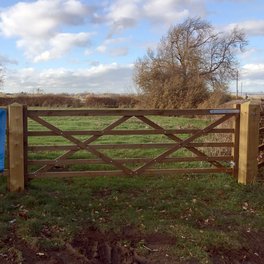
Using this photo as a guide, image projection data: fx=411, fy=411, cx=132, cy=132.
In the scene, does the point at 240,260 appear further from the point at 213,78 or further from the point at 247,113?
the point at 213,78

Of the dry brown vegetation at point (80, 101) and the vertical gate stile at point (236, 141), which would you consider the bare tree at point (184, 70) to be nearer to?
the dry brown vegetation at point (80, 101)

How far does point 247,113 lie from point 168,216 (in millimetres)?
2908

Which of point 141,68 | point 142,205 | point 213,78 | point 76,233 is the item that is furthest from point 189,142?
point 213,78

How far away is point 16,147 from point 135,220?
2655mm

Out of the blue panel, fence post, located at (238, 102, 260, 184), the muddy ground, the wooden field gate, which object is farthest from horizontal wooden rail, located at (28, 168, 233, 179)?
the muddy ground

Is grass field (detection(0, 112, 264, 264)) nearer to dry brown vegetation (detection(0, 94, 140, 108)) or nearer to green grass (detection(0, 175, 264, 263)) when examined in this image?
green grass (detection(0, 175, 264, 263))

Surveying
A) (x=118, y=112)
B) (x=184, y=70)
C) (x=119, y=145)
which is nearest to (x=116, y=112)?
(x=118, y=112)

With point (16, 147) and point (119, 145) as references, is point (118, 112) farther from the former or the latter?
point (16, 147)

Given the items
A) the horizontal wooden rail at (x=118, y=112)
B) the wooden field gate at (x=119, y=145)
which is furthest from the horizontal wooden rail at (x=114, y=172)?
the horizontal wooden rail at (x=118, y=112)

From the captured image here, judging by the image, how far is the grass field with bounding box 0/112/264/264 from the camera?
512 centimetres

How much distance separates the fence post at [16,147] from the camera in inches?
287

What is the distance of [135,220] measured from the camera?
6.10 m

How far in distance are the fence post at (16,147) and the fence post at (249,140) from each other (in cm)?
427

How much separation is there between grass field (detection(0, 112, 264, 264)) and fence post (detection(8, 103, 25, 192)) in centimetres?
27
